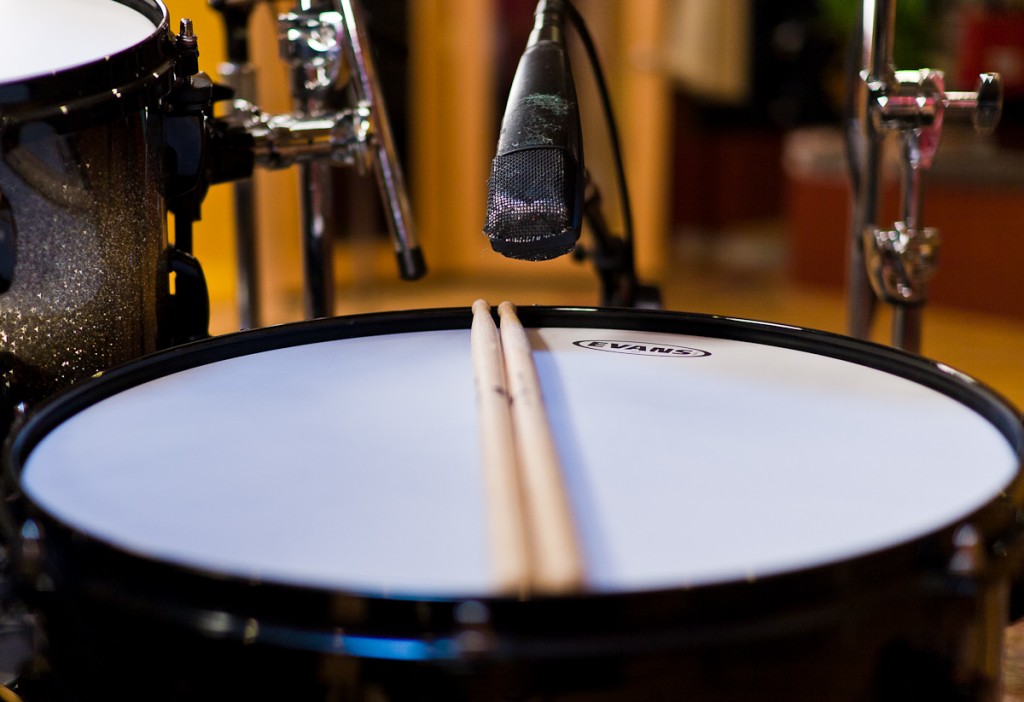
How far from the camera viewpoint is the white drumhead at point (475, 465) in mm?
417

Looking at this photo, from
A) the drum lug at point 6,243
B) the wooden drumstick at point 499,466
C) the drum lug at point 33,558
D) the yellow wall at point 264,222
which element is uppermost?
the drum lug at point 6,243

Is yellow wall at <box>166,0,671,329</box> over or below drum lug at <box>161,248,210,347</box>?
below

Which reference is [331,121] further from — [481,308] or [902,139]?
[902,139]

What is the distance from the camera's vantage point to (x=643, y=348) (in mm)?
740

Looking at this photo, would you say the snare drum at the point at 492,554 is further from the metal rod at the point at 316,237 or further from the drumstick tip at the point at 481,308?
the metal rod at the point at 316,237

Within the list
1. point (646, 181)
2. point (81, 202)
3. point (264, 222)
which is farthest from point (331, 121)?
point (646, 181)

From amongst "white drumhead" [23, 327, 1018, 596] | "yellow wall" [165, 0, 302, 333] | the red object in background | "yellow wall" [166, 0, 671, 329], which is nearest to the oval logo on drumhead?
"white drumhead" [23, 327, 1018, 596]

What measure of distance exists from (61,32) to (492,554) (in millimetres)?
523

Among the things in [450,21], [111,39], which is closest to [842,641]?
[111,39]

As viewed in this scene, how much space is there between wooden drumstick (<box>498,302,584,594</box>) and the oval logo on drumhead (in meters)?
0.12

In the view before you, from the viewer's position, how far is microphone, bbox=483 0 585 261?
0.61m

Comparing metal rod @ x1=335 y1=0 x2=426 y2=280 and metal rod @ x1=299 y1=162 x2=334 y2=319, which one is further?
metal rod @ x1=299 y1=162 x2=334 y2=319

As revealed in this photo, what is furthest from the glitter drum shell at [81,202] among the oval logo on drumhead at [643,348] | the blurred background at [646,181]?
the blurred background at [646,181]

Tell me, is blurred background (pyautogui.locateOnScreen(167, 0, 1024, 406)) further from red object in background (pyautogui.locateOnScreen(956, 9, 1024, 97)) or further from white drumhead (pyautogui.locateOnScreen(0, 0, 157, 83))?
white drumhead (pyautogui.locateOnScreen(0, 0, 157, 83))
